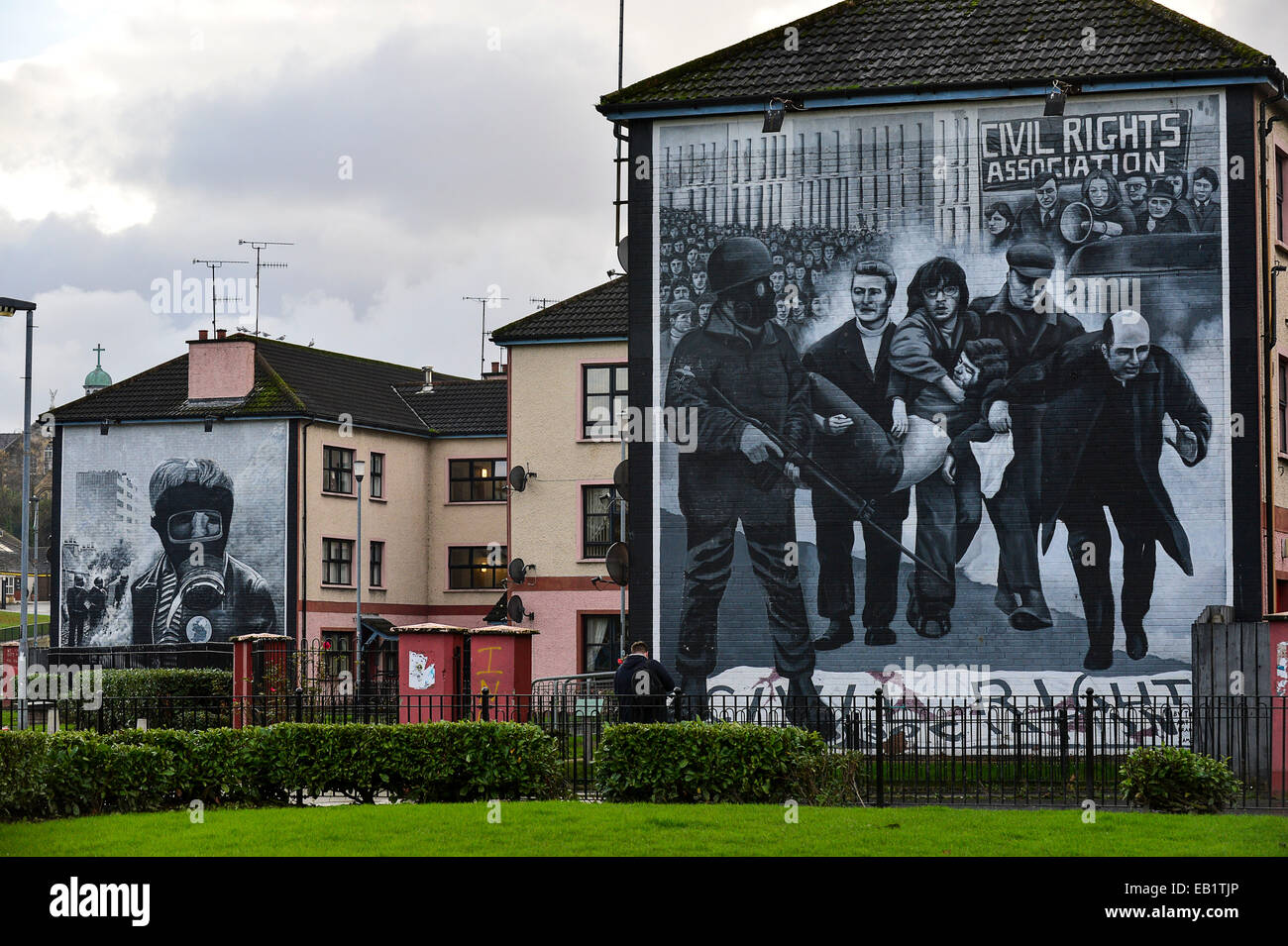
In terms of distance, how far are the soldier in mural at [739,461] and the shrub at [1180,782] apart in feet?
28.2

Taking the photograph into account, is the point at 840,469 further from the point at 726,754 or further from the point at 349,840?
the point at 349,840

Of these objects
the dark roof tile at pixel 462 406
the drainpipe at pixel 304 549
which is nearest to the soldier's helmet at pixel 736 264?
the drainpipe at pixel 304 549

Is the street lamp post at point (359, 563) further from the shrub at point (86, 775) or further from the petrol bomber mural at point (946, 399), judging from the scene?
the shrub at point (86, 775)

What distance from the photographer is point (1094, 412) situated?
81.3 ft

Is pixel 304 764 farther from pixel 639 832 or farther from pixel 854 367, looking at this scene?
pixel 854 367

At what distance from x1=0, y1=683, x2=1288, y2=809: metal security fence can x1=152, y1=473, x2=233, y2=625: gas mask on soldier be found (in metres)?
23.6

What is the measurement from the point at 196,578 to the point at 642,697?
1245 inches

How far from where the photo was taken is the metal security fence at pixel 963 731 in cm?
1895

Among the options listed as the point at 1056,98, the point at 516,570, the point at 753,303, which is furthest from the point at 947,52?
the point at 516,570

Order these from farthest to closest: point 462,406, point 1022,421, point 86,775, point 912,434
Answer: point 462,406
point 912,434
point 1022,421
point 86,775

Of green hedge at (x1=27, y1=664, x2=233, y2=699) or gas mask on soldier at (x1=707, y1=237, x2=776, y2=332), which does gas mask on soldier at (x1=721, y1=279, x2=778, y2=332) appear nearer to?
gas mask on soldier at (x1=707, y1=237, x2=776, y2=332)

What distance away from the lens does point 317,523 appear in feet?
160

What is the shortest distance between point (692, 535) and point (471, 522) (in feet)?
92.1

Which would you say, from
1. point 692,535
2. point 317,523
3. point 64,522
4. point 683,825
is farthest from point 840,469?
point 64,522
